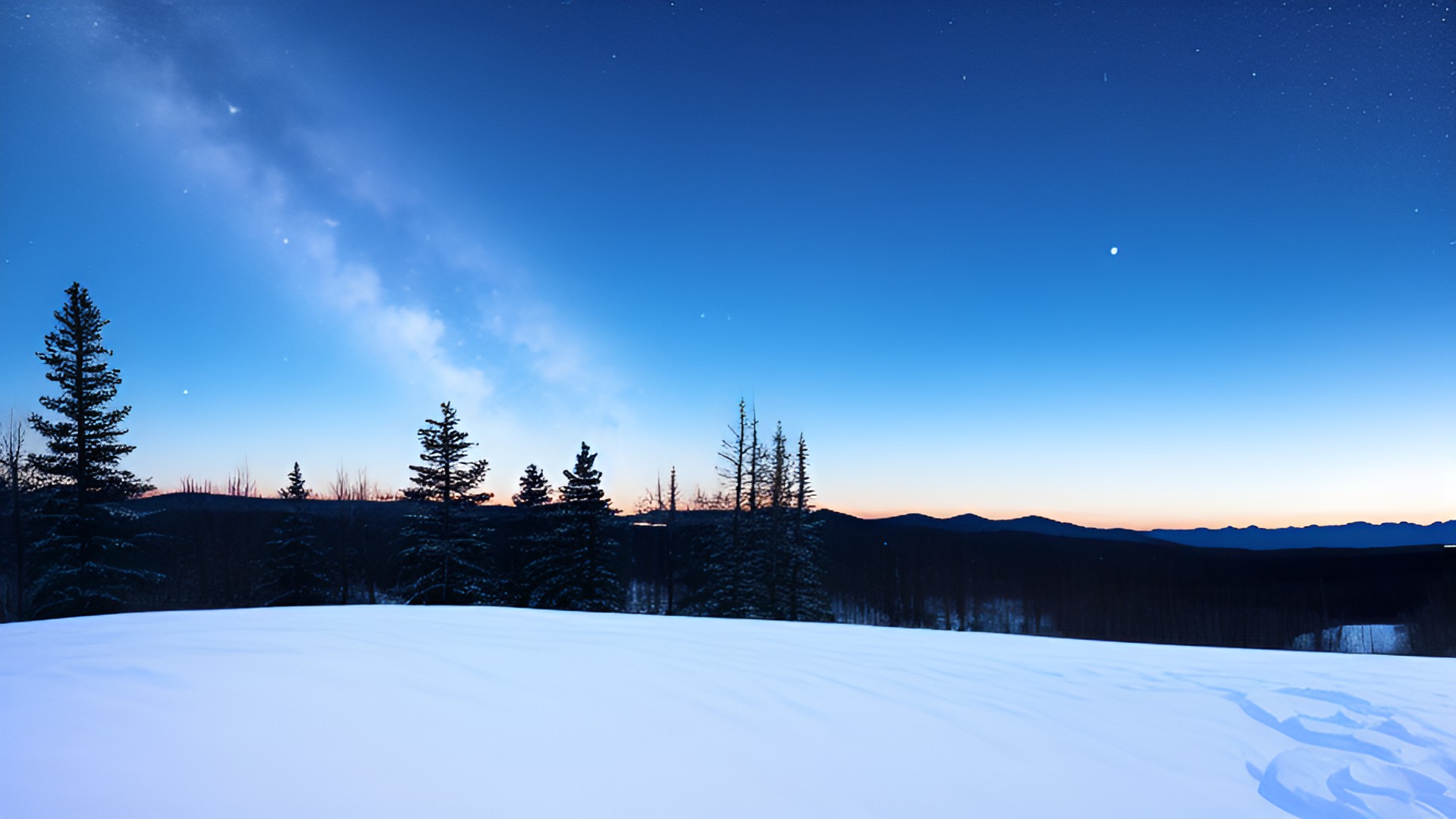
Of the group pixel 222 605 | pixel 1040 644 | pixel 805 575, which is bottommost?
pixel 222 605

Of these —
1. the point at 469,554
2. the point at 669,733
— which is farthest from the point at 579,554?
the point at 669,733

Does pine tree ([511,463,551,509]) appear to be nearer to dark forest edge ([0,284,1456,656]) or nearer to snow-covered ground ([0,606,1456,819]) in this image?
dark forest edge ([0,284,1456,656])

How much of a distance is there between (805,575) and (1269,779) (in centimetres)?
2197

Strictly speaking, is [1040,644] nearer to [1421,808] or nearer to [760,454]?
[1421,808]

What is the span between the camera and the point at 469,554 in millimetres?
21516

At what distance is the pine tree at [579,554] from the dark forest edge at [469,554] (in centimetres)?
6

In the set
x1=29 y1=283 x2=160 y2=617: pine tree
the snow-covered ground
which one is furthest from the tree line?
the snow-covered ground

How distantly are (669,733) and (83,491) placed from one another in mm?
22145

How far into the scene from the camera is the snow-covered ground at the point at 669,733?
1.50 meters

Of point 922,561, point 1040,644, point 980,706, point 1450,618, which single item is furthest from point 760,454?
point 1450,618

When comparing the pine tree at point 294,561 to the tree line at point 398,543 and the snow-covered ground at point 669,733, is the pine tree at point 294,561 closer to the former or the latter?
the tree line at point 398,543

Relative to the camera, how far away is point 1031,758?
1885 mm

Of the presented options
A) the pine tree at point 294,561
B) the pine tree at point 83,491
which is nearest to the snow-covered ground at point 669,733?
the pine tree at point 83,491

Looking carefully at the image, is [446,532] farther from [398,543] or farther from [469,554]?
[398,543]
